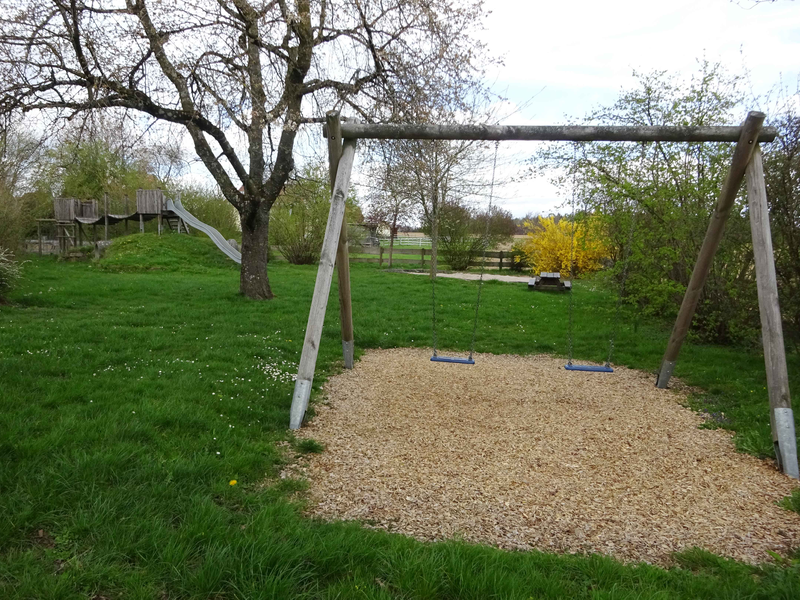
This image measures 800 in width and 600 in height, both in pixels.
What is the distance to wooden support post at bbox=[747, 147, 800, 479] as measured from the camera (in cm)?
423

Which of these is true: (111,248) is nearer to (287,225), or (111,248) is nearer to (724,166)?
(287,225)

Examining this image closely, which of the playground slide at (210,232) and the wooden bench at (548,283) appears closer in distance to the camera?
the wooden bench at (548,283)

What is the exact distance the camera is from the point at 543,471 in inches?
156

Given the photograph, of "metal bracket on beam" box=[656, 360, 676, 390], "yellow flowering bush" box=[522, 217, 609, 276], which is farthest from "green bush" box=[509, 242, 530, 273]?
"metal bracket on beam" box=[656, 360, 676, 390]

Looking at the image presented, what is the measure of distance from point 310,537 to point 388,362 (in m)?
4.73

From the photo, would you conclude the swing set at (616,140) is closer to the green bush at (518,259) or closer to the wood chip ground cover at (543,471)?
the wood chip ground cover at (543,471)

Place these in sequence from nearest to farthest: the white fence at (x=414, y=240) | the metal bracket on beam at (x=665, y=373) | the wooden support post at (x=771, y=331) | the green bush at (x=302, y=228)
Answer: the wooden support post at (x=771, y=331) → the metal bracket on beam at (x=665, y=373) → the green bush at (x=302, y=228) → the white fence at (x=414, y=240)

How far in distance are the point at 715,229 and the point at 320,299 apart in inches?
168

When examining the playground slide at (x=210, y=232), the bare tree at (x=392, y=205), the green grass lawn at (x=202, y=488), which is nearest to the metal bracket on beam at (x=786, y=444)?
the green grass lawn at (x=202, y=488)

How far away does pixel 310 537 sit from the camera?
2.70 m

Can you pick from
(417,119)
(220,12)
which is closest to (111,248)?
(220,12)

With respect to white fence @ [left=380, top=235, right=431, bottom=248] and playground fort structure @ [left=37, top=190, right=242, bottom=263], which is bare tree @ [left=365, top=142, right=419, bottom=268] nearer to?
white fence @ [left=380, top=235, right=431, bottom=248]

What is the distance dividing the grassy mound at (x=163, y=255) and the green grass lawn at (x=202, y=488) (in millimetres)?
10776

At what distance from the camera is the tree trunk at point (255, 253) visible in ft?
35.6
